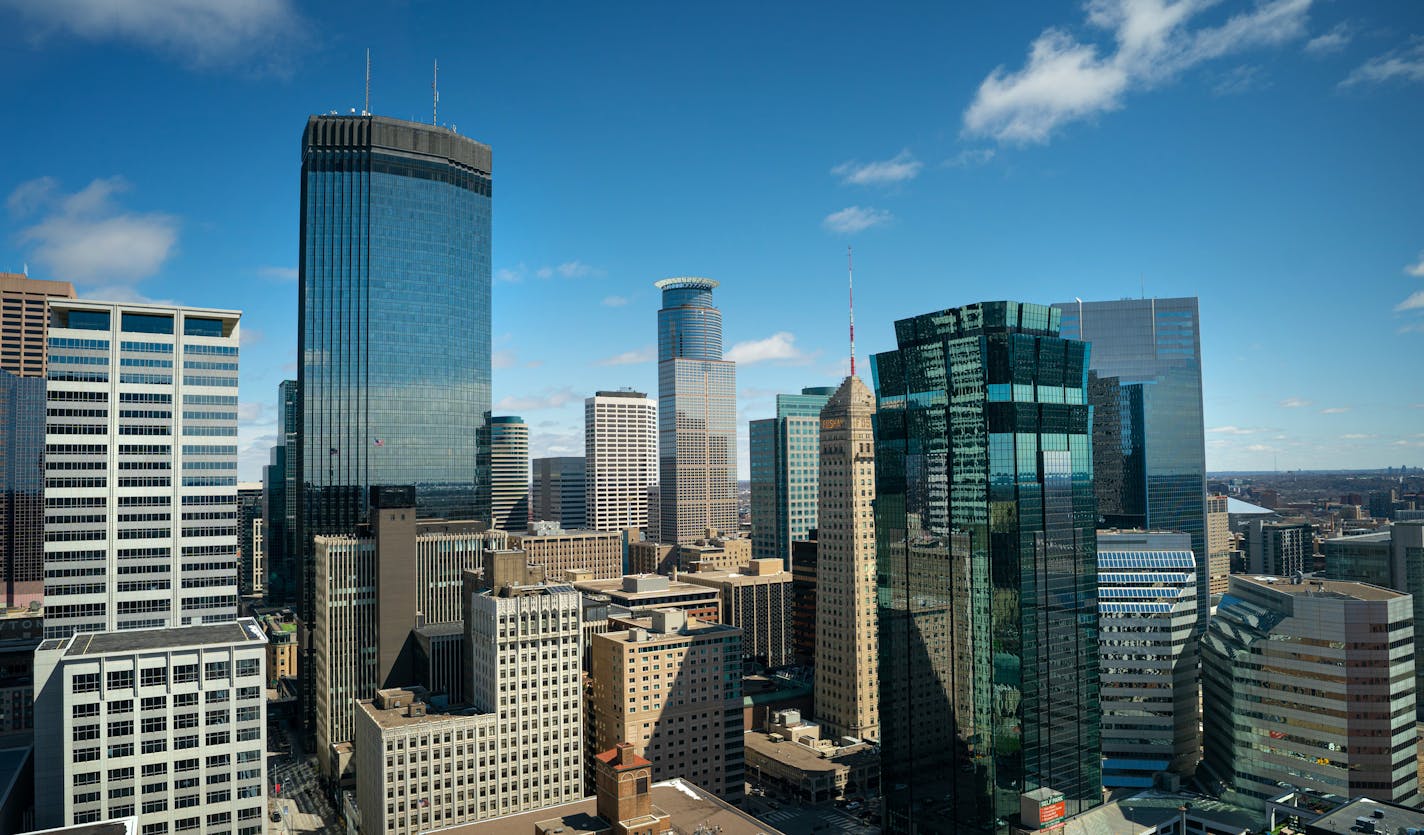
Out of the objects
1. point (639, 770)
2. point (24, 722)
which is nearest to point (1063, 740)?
point (639, 770)

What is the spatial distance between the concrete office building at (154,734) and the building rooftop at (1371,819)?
12770cm

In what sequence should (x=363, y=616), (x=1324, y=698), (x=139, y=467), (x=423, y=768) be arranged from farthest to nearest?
(x=363, y=616)
(x=1324, y=698)
(x=423, y=768)
(x=139, y=467)

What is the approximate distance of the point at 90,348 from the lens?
129250 mm

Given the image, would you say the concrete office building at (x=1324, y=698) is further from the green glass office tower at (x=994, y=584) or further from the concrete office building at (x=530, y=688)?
the concrete office building at (x=530, y=688)

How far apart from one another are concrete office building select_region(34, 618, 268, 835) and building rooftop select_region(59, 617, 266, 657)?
324 millimetres

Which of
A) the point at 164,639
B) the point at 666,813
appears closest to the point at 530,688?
the point at 666,813

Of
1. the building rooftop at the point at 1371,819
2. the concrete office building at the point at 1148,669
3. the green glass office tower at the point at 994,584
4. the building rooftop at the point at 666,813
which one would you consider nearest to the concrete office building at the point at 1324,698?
the concrete office building at the point at 1148,669

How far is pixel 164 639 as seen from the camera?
4336 inches

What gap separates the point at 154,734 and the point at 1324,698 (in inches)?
6456

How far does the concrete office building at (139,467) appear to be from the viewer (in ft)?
415

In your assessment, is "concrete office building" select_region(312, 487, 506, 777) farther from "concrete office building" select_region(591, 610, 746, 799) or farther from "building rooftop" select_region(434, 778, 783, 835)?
"building rooftop" select_region(434, 778, 783, 835)

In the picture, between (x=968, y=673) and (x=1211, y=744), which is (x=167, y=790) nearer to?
(x=968, y=673)

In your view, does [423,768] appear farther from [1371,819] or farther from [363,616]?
[1371,819]

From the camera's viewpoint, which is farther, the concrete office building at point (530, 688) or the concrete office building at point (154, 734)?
the concrete office building at point (530, 688)
